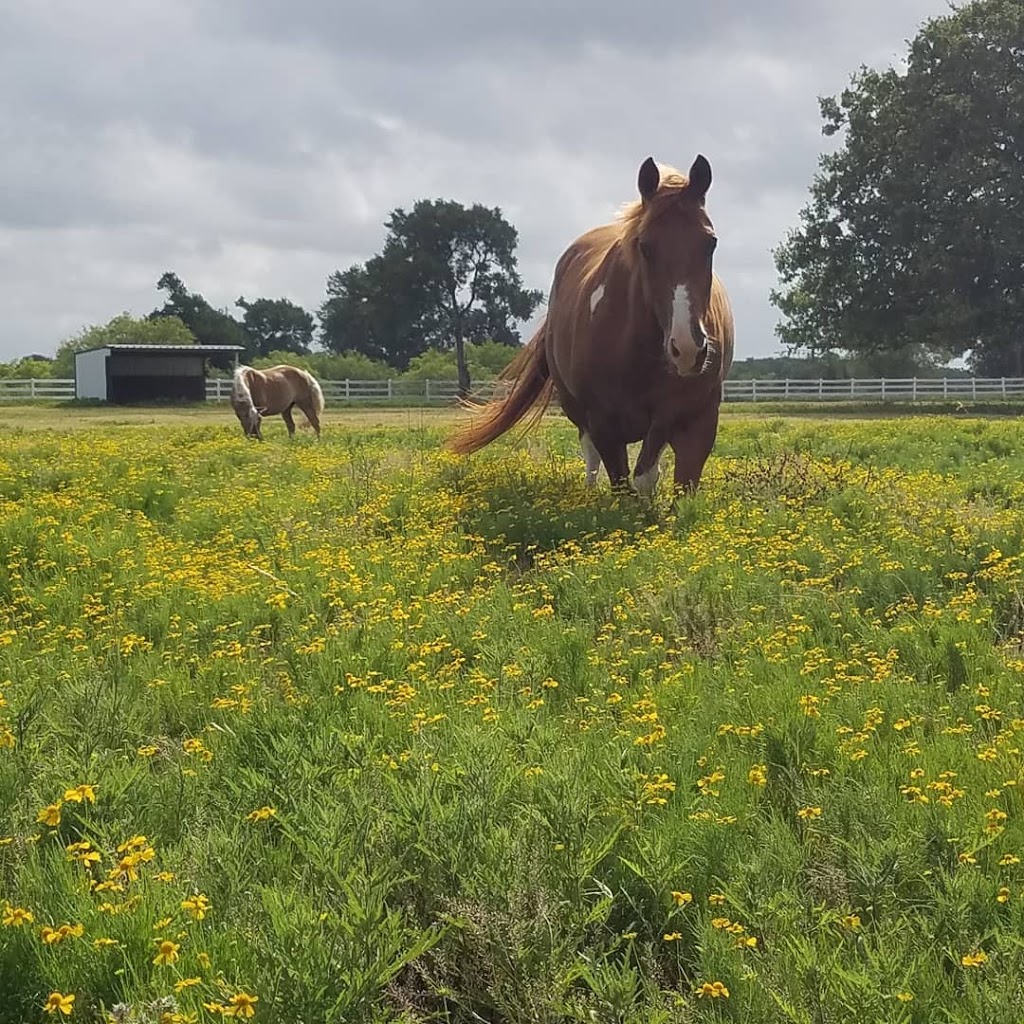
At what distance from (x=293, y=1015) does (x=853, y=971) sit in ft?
3.62

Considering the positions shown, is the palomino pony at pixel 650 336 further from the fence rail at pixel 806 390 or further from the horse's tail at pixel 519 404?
the fence rail at pixel 806 390

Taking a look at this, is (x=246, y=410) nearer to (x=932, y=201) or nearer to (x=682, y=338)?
(x=682, y=338)

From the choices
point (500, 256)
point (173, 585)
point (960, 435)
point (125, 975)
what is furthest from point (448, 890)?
point (500, 256)

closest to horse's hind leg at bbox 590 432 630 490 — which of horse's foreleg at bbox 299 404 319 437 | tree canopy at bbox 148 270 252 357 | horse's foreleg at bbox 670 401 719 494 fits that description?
horse's foreleg at bbox 670 401 719 494

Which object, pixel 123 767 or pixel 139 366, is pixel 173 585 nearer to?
pixel 123 767

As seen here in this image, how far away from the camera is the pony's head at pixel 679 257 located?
20.0 feet

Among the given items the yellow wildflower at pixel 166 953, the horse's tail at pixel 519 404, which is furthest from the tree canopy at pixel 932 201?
the yellow wildflower at pixel 166 953

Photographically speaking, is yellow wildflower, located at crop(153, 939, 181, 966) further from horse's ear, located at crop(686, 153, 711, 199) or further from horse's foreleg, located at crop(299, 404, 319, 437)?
horse's foreleg, located at crop(299, 404, 319, 437)

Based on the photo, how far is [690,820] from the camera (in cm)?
264

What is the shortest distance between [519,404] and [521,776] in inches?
287

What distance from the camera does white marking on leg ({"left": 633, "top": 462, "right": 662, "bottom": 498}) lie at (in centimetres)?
750

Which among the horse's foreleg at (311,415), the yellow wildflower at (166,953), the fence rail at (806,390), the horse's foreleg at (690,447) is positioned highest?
the fence rail at (806,390)

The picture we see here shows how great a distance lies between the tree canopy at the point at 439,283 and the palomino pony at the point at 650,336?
5776cm

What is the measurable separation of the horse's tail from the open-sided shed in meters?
34.9
